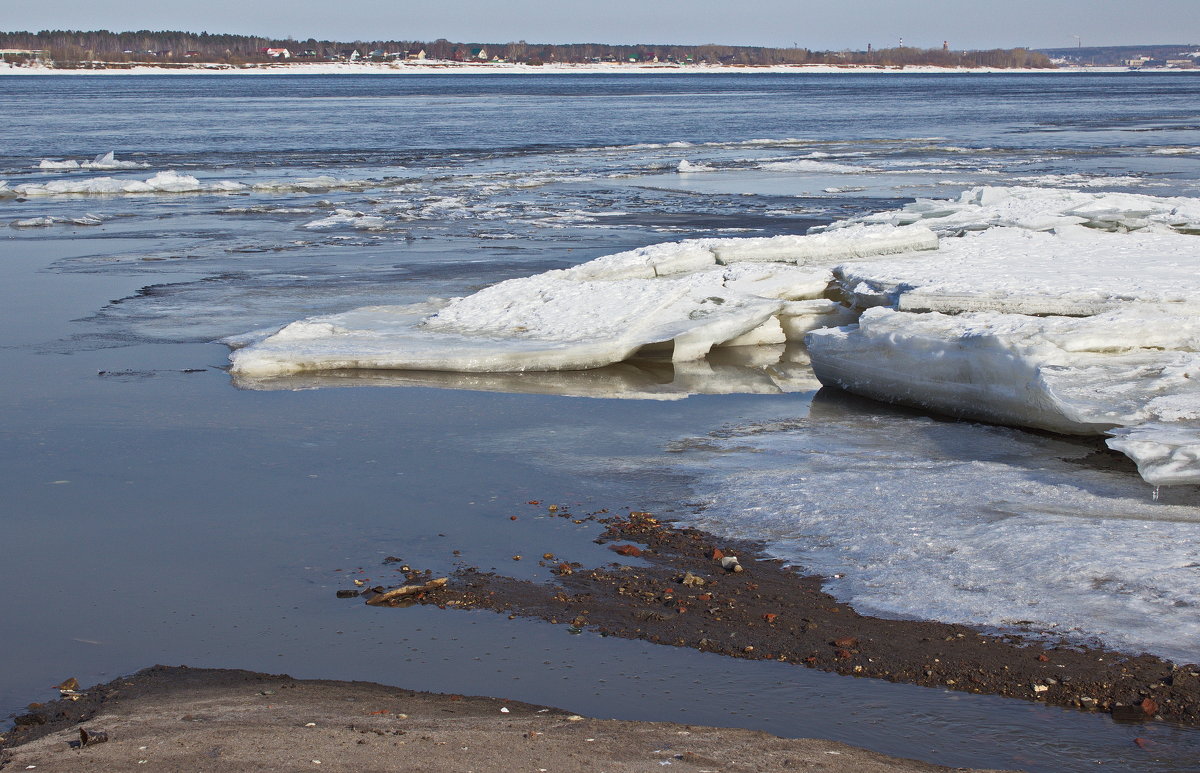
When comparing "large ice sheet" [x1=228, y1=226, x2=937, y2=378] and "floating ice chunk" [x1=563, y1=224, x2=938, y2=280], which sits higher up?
"floating ice chunk" [x1=563, y1=224, x2=938, y2=280]

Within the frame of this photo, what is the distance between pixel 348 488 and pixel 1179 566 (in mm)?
4106

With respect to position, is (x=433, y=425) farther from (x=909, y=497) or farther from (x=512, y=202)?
(x=512, y=202)

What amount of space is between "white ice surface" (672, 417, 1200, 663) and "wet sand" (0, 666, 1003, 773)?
1.38 metres

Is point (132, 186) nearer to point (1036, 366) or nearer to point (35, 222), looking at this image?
point (35, 222)

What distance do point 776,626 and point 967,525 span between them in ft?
4.75

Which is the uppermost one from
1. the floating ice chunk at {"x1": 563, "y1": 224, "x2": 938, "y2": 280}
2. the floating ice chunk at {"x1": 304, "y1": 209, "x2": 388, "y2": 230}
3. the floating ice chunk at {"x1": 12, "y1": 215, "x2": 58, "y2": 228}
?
the floating ice chunk at {"x1": 563, "y1": 224, "x2": 938, "y2": 280}

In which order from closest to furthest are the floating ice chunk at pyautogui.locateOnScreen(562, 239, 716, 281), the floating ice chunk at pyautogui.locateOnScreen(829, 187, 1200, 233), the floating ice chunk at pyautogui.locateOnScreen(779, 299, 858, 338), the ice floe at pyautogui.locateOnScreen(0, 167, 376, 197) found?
the floating ice chunk at pyautogui.locateOnScreen(779, 299, 858, 338), the floating ice chunk at pyautogui.locateOnScreen(562, 239, 716, 281), the floating ice chunk at pyautogui.locateOnScreen(829, 187, 1200, 233), the ice floe at pyautogui.locateOnScreen(0, 167, 376, 197)

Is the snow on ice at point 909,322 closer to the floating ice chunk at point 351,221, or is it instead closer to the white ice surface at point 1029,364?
the white ice surface at point 1029,364

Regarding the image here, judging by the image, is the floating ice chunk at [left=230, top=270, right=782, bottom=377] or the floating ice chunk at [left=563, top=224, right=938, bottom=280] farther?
the floating ice chunk at [left=563, top=224, right=938, bottom=280]

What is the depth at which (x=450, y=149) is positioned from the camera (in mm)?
34312

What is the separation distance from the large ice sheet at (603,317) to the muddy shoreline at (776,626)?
371 cm

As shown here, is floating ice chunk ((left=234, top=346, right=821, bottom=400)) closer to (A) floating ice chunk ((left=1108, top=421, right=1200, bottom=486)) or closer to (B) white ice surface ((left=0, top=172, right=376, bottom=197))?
(A) floating ice chunk ((left=1108, top=421, right=1200, bottom=486))

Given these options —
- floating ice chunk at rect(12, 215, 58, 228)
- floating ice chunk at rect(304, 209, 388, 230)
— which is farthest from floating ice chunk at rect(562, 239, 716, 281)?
floating ice chunk at rect(12, 215, 58, 228)

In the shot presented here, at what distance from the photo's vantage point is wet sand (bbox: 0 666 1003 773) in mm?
3482
